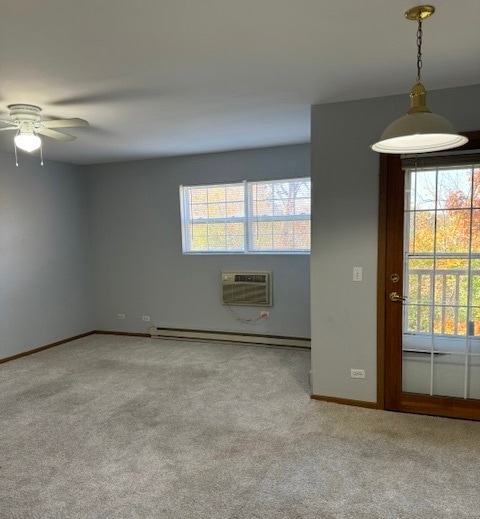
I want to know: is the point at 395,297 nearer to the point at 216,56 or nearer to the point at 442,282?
the point at 442,282

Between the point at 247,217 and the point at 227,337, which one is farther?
the point at 227,337

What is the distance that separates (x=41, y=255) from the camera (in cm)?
520

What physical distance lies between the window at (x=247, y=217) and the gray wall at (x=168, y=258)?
115mm

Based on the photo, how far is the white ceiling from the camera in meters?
1.80

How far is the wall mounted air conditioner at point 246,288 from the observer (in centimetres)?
498

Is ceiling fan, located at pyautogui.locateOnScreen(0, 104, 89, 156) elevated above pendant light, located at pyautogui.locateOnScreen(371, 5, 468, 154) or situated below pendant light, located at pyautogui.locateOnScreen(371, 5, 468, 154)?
above

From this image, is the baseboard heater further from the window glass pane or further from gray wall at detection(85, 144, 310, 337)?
the window glass pane

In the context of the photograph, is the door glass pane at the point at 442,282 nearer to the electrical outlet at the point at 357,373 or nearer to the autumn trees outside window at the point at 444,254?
the autumn trees outside window at the point at 444,254

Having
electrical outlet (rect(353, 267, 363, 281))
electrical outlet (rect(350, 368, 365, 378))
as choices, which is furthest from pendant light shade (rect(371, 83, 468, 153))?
electrical outlet (rect(350, 368, 365, 378))

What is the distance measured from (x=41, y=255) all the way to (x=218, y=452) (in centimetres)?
384

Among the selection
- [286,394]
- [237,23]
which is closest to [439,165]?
[237,23]

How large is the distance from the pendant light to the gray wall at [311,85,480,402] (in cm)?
115

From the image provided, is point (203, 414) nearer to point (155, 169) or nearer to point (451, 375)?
point (451, 375)

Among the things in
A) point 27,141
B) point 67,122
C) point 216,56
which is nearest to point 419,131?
point 216,56
